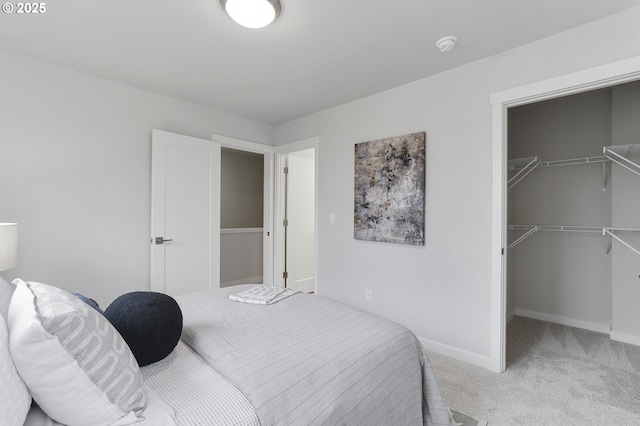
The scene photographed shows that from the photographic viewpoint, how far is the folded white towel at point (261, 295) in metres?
1.88

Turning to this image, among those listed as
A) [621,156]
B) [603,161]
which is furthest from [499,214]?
[603,161]

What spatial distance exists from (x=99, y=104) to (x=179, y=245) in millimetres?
1460

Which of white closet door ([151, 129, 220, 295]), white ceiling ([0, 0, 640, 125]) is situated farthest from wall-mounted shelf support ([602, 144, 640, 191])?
white closet door ([151, 129, 220, 295])

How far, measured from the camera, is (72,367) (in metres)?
0.81

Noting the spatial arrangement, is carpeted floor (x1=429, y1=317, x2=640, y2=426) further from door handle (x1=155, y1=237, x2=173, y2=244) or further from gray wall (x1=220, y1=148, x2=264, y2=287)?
gray wall (x1=220, y1=148, x2=264, y2=287)

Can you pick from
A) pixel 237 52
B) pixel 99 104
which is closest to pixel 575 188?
pixel 237 52

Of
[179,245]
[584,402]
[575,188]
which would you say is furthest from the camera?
[575,188]

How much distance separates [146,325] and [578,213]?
13.6 feet

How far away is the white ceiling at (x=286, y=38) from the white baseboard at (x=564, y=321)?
2.95 m

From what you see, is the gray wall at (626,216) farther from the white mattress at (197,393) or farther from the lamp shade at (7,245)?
the lamp shade at (7,245)

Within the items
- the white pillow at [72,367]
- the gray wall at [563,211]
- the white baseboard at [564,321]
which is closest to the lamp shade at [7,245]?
the white pillow at [72,367]

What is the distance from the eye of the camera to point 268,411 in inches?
37.5

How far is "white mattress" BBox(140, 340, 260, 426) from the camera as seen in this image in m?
0.89

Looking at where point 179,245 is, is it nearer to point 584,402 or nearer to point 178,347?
point 178,347
